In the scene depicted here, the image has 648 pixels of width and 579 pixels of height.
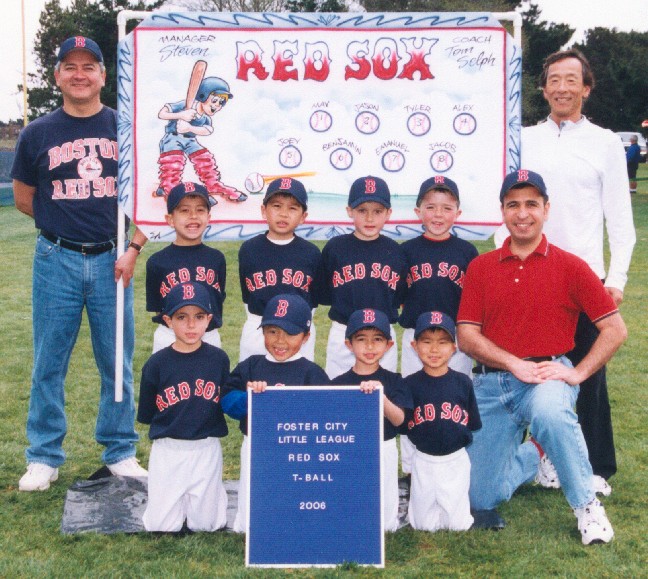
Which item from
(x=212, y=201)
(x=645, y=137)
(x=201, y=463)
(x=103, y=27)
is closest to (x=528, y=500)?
(x=201, y=463)

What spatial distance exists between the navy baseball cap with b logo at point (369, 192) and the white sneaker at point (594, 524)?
1.96 m

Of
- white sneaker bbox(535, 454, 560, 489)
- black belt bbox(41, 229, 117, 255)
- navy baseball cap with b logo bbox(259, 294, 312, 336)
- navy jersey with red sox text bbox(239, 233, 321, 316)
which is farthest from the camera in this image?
white sneaker bbox(535, 454, 560, 489)

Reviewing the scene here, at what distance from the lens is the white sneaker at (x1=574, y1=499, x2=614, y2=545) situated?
4191mm

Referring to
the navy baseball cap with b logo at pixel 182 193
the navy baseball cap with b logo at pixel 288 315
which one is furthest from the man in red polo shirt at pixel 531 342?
the navy baseball cap with b logo at pixel 182 193

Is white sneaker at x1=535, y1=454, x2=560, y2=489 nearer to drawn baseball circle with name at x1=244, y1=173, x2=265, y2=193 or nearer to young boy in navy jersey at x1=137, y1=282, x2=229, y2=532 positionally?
young boy in navy jersey at x1=137, y1=282, x2=229, y2=532

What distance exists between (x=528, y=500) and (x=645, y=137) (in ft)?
135

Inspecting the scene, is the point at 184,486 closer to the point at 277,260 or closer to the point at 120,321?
the point at 120,321

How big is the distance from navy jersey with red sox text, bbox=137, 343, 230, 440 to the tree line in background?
2844 cm

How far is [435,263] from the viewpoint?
481 cm

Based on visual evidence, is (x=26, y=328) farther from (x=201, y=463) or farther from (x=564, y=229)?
(x=564, y=229)

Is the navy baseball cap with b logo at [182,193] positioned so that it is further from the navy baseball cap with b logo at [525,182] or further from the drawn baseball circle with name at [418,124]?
the navy baseball cap with b logo at [525,182]

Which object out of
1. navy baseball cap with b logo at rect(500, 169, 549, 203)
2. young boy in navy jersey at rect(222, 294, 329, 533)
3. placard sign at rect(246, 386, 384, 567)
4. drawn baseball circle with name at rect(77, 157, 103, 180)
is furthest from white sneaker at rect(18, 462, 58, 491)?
navy baseball cap with b logo at rect(500, 169, 549, 203)

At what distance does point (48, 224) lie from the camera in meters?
4.97

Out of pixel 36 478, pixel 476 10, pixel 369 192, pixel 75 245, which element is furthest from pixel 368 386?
pixel 476 10
